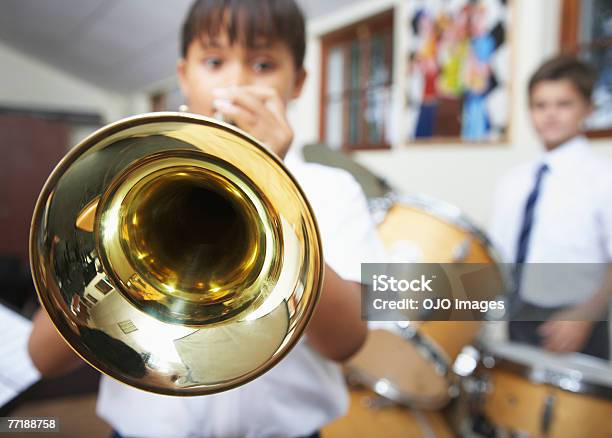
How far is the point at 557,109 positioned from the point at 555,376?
616 mm

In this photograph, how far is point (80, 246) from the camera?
0.39 meters

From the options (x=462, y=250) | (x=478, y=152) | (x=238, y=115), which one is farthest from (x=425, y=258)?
(x=478, y=152)

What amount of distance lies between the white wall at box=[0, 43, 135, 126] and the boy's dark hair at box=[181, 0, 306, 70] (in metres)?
0.16

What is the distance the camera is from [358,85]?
1188mm

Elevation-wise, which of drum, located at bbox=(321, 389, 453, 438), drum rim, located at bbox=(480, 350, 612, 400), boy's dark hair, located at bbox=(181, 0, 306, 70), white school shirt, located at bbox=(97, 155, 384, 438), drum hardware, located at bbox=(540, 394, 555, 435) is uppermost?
boy's dark hair, located at bbox=(181, 0, 306, 70)

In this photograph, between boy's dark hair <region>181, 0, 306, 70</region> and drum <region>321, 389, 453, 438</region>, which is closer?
boy's dark hair <region>181, 0, 306, 70</region>

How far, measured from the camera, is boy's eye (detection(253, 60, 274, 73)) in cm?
45

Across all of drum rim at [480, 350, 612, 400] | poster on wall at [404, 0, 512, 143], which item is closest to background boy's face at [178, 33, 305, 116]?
drum rim at [480, 350, 612, 400]

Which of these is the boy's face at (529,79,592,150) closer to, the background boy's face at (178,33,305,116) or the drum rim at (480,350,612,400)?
the drum rim at (480,350,612,400)

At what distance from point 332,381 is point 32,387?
324 millimetres

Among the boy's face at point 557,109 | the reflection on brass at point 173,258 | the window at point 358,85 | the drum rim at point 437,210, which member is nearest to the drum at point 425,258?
the drum rim at point 437,210

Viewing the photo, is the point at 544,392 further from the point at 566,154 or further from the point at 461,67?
the point at 461,67

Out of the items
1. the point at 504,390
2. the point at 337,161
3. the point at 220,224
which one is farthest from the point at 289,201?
the point at 504,390

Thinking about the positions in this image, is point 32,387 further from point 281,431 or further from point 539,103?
point 539,103
